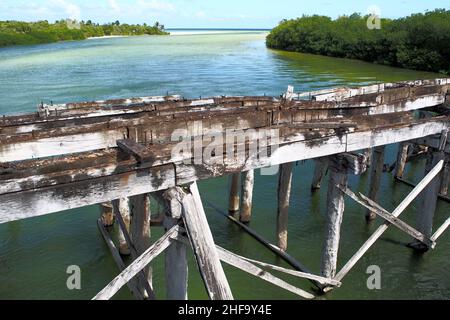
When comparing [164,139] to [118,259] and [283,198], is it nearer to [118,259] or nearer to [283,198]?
[118,259]

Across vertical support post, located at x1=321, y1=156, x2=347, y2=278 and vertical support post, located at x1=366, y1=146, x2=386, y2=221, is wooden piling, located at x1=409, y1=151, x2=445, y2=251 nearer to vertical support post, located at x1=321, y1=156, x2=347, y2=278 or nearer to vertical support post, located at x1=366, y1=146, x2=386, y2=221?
vertical support post, located at x1=366, y1=146, x2=386, y2=221

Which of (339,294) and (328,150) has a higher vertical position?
(328,150)

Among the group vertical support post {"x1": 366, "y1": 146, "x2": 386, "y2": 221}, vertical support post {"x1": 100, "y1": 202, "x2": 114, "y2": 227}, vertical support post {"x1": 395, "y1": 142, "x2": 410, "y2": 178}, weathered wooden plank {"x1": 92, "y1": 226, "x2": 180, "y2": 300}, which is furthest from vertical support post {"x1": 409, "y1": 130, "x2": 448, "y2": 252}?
vertical support post {"x1": 100, "y1": 202, "x2": 114, "y2": 227}

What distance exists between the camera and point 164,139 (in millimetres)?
6910

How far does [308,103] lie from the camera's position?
8094 millimetres

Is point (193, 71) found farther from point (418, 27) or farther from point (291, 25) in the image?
point (291, 25)

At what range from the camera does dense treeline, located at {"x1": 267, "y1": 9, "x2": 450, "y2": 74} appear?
3603 centimetres

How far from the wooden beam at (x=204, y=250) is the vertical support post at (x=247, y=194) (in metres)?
5.31

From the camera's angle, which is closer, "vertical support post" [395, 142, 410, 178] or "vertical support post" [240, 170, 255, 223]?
"vertical support post" [240, 170, 255, 223]

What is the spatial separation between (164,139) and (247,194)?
3.49 meters

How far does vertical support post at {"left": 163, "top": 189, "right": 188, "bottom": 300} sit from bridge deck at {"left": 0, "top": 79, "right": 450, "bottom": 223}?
180 millimetres

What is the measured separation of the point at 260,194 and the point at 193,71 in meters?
27.9

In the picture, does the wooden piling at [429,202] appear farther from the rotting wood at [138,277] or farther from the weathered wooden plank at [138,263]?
the weathered wooden plank at [138,263]

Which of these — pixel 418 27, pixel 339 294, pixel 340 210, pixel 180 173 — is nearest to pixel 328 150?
pixel 340 210
